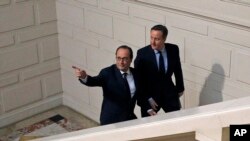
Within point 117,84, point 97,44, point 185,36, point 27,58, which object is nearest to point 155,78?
point 117,84

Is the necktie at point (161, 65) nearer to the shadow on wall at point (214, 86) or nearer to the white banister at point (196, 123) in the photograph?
the shadow on wall at point (214, 86)

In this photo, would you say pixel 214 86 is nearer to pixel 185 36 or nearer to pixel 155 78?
pixel 185 36

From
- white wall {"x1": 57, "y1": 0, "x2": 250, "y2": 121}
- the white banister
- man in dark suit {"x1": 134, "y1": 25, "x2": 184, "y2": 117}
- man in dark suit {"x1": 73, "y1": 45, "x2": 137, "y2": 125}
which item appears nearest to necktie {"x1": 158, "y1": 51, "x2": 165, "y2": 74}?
man in dark suit {"x1": 134, "y1": 25, "x2": 184, "y2": 117}

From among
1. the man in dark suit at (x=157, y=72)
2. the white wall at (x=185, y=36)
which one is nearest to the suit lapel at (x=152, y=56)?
the man in dark suit at (x=157, y=72)

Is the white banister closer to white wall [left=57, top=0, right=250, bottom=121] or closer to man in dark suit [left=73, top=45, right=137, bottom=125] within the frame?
man in dark suit [left=73, top=45, right=137, bottom=125]

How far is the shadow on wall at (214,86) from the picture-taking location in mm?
3934

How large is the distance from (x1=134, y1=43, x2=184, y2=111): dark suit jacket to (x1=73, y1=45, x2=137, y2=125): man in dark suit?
174 millimetres

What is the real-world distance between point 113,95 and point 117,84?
11 cm

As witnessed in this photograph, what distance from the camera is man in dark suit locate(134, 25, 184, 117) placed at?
345 centimetres

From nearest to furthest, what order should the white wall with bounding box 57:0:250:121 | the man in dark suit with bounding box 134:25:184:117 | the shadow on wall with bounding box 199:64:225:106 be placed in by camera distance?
the man in dark suit with bounding box 134:25:184:117
the white wall with bounding box 57:0:250:121
the shadow on wall with bounding box 199:64:225:106

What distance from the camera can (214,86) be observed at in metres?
4.03

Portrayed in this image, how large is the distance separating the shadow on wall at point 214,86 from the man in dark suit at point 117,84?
Result: 3.39 ft

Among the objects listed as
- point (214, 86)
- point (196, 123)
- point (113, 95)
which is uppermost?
point (196, 123)

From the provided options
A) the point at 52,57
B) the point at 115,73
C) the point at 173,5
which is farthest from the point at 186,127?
the point at 52,57
